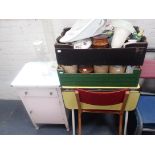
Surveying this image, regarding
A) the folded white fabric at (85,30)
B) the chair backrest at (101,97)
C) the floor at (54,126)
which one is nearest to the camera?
the folded white fabric at (85,30)

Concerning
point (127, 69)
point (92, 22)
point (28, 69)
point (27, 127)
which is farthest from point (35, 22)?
point (27, 127)

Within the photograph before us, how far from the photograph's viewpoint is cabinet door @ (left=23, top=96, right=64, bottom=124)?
1.42m

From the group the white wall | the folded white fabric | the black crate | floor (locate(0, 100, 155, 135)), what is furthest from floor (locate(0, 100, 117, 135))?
the folded white fabric

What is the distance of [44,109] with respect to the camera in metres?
1.49

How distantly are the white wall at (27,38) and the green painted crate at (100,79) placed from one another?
44 centimetres

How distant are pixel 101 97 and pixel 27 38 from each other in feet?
2.80

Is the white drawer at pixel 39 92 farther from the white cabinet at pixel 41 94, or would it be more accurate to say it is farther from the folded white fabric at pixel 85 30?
the folded white fabric at pixel 85 30

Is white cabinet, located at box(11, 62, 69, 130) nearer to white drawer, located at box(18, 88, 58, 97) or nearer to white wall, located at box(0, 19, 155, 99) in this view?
white drawer, located at box(18, 88, 58, 97)

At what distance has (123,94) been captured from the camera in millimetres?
1146

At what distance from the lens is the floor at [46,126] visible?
168 cm

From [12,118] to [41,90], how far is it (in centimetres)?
76

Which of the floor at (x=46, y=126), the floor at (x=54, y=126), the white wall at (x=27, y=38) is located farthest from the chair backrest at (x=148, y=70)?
the floor at (x=46, y=126)
